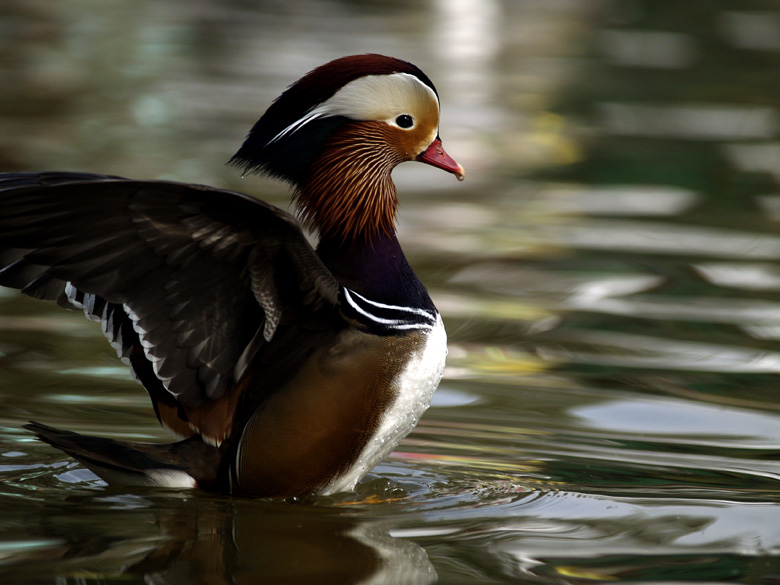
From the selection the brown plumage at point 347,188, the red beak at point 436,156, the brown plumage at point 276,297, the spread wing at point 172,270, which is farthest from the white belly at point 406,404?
the red beak at point 436,156

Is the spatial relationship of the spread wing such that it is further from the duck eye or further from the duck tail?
the duck eye

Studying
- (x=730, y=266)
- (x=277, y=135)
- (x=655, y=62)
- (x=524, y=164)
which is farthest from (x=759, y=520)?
(x=655, y=62)

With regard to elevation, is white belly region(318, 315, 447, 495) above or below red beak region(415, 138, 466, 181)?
below

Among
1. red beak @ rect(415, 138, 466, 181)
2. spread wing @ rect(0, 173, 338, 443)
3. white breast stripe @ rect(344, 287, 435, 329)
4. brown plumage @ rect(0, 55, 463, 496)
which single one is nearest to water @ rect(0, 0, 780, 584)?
brown plumage @ rect(0, 55, 463, 496)

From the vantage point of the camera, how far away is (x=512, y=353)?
6.44 m

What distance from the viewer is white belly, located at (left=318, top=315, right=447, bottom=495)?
4402mm

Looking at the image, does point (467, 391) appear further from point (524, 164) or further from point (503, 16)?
point (503, 16)

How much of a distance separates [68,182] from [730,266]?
5155 mm

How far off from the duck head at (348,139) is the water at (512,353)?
3.22 feet

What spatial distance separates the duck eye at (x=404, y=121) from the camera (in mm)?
4707

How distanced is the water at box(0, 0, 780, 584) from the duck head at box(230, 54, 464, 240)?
0.98m

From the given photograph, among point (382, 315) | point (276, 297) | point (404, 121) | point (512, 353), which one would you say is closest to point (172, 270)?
point (276, 297)

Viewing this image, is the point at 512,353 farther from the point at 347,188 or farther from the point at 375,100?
the point at 375,100

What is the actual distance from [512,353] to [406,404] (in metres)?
2.09
